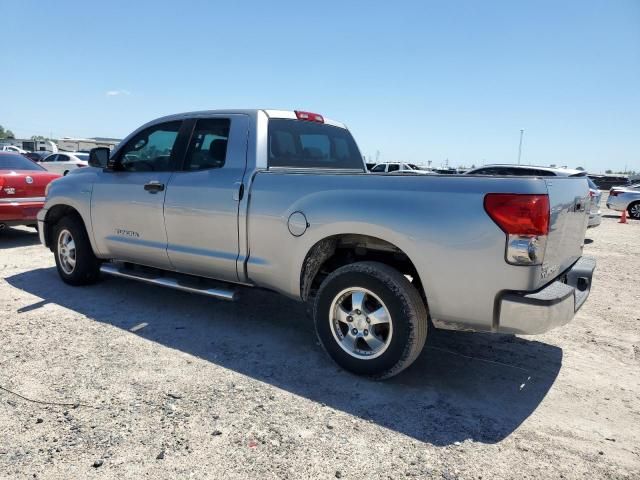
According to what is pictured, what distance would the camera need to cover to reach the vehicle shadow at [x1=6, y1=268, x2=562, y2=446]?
2.97m

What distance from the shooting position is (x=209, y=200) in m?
4.10

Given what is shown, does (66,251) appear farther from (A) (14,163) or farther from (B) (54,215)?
(A) (14,163)

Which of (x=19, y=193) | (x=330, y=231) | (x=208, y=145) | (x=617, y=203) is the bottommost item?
(x=617, y=203)

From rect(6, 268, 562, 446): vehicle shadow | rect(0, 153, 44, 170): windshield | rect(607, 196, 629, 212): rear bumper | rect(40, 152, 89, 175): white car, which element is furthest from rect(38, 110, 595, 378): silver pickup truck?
rect(40, 152, 89, 175): white car

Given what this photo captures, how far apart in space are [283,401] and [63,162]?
71.3 feet

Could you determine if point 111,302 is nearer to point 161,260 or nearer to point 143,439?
point 161,260

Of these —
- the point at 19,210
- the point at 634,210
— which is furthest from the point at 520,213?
the point at 634,210

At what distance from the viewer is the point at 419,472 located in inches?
94.7

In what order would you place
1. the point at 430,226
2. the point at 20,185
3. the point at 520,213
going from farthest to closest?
the point at 20,185 → the point at 430,226 → the point at 520,213

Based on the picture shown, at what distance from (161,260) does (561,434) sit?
3558 mm

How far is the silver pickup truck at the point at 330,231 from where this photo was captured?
2816 millimetres

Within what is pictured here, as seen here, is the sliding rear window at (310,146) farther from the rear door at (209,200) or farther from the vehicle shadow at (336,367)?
the vehicle shadow at (336,367)

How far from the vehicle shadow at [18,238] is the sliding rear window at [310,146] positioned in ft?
19.5

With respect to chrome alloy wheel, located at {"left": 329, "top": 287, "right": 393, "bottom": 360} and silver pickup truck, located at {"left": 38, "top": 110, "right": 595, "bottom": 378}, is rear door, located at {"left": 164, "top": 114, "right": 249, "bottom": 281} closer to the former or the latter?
silver pickup truck, located at {"left": 38, "top": 110, "right": 595, "bottom": 378}
